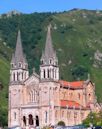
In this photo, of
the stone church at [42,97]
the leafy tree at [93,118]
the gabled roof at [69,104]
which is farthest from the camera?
the gabled roof at [69,104]

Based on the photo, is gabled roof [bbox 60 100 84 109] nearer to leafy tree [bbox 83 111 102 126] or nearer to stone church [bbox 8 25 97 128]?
stone church [bbox 8 25 97 128]

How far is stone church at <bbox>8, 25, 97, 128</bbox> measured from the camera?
188 meters

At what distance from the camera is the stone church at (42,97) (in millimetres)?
187500

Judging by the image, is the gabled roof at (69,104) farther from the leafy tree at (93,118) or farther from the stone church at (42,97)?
the leafy tree at (93,118)

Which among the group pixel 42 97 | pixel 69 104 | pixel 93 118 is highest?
pixel 42 97

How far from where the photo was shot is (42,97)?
620ft

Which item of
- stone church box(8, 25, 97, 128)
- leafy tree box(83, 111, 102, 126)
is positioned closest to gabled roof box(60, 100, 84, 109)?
stone church box(8, 25, 97, 128)

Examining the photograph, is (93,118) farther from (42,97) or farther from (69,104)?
(42,97)

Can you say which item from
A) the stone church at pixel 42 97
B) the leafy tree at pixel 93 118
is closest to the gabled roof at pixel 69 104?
the stone church at pixel 42 97

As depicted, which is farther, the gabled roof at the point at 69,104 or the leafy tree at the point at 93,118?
the gabled roof at the point at 69,104

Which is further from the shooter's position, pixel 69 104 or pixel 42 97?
pixel 69 104

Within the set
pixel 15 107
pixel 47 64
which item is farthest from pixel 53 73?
pixel 15 107

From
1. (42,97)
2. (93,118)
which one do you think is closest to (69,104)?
(42,97)

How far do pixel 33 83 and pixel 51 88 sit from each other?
8396 millimetres
